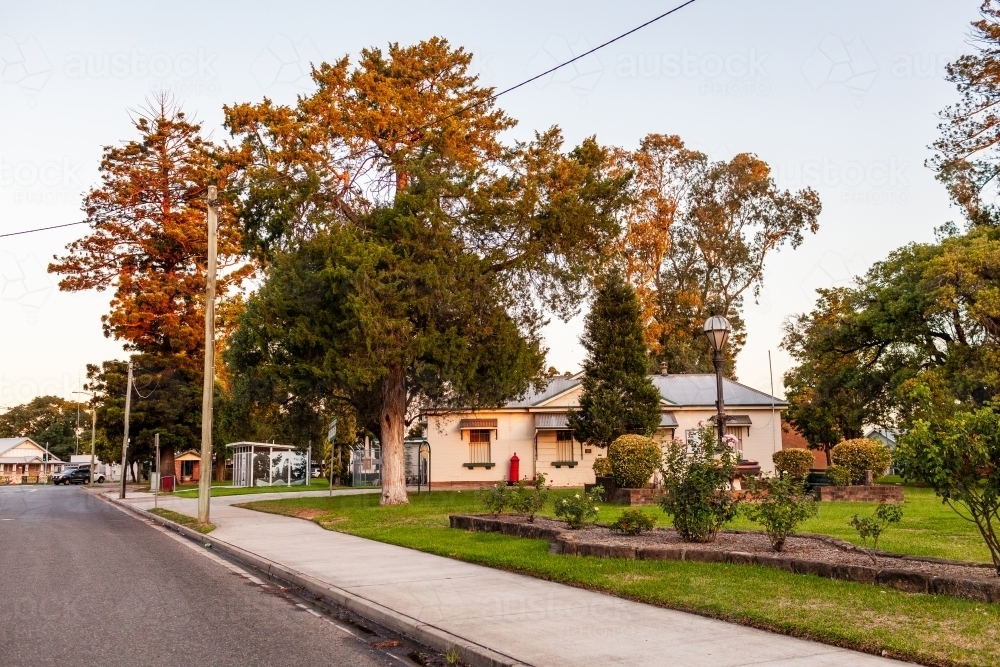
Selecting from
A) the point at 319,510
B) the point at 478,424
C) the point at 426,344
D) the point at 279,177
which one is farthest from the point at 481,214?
the point at 478,424

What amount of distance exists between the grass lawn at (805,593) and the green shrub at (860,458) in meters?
7.65

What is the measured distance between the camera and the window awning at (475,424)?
40.7m

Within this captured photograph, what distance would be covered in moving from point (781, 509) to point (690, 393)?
31.7 m

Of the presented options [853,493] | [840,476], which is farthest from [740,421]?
[853,493]

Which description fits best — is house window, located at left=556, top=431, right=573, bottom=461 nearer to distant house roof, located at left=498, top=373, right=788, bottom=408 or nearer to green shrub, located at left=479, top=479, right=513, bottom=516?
distant house roof, located at left=498, top=373, right=788, bottom=408

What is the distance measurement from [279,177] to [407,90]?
18.7 feet

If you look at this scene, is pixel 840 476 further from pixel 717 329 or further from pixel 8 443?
pixel 8 443

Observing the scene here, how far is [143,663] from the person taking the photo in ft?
25.1

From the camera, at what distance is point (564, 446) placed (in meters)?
41.1

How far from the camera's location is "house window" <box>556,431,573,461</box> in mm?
41062

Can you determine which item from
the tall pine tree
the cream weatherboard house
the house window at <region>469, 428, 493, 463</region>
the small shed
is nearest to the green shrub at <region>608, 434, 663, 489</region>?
the tall pine tree

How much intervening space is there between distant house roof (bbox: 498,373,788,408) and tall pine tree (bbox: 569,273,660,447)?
3.30 m

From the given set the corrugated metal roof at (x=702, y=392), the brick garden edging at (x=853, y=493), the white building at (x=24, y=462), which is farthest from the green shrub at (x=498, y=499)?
the white building at (x=24, y=462)

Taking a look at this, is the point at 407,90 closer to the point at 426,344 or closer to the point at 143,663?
the point at 426,344
